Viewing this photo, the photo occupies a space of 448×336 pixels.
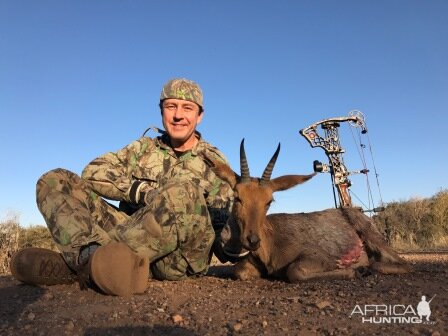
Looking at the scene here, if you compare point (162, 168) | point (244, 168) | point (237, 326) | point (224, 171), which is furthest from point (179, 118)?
point (237, 326)

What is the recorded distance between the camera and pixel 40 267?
15.4 ft

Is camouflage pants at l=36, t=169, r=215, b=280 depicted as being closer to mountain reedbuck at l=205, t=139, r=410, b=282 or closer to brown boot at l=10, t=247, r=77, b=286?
brown boot at l=10, t=247, r=77, b=286

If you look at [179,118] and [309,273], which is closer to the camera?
[309,273]

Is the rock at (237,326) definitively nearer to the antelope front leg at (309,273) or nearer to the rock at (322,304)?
the rock at (322,304)

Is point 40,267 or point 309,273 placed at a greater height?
point 40,267

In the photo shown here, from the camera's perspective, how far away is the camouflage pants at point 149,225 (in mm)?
4562

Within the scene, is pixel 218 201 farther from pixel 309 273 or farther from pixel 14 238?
pixel 14 238

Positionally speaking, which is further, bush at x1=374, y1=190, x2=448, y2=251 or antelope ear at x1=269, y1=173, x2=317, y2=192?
bush at x1=374, y1=190, x2=448, y2=251

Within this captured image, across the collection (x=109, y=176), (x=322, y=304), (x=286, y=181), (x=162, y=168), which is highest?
(x=162, y=168)

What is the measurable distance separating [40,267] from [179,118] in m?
2.96

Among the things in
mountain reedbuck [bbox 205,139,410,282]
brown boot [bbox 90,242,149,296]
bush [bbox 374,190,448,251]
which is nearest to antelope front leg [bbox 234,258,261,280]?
mountain reedbuck [bbox 205,139,410,282]

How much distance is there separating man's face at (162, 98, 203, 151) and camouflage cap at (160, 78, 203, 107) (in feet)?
0.21

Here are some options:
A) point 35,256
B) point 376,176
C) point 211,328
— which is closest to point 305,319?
point 211,328

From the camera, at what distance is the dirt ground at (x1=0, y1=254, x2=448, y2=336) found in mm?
3062
